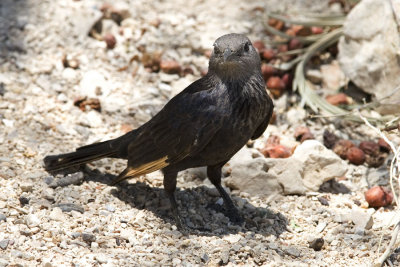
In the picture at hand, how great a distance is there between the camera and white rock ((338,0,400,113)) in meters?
5.89

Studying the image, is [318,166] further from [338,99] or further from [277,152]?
[338,99]

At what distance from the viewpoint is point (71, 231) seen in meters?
4.26

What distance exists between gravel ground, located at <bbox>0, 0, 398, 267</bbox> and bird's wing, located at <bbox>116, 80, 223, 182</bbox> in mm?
397

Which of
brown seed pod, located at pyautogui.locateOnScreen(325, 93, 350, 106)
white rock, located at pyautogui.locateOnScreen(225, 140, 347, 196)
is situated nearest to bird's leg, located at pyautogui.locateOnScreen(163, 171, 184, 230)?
white rock, located at pyautogui.locateOnScreen(225, 140, 347, 196)

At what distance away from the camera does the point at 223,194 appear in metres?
5.02

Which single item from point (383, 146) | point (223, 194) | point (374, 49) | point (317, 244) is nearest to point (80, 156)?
point (223, 194)

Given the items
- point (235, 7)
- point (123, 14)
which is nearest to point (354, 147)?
point (235, 7)

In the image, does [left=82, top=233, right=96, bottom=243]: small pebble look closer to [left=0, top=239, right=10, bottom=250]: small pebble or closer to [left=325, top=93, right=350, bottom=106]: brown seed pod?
[left=0, top=239, right=10, bottom=250]: small pebble

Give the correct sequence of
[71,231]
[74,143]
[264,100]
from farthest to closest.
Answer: [74,143], [264,100], [71,231]

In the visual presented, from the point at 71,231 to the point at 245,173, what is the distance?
1.62 m

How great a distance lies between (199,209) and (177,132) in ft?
2.59

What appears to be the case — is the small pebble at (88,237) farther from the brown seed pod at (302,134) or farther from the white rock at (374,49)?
the white rock at (374,49)

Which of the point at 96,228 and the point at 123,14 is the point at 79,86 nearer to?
the point at 123,14

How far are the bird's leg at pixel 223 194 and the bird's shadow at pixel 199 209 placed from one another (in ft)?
0.16
